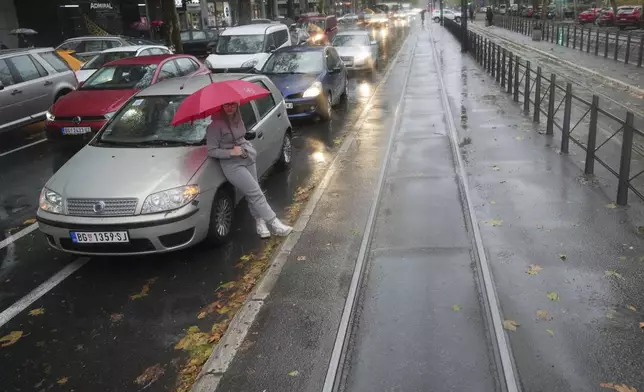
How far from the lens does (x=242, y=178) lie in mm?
6273

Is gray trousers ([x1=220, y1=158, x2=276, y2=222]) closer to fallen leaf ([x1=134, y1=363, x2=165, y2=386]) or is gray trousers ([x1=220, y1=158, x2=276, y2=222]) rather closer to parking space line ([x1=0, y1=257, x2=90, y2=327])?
parking space line ([x1=0, y1=257, x2=90, y2=327])

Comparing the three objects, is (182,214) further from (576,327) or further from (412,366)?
(576,327)

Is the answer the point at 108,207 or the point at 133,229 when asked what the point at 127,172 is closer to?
the point at 108,207

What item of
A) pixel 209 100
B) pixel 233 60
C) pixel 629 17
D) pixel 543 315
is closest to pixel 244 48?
pixel 233 60

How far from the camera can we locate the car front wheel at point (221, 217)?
6090 mm

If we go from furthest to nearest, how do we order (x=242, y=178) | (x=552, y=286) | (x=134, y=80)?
(x=134, y=80)
(x=242, y=178)
(x=552, y=286)

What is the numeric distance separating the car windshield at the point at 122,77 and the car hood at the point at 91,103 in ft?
0.97

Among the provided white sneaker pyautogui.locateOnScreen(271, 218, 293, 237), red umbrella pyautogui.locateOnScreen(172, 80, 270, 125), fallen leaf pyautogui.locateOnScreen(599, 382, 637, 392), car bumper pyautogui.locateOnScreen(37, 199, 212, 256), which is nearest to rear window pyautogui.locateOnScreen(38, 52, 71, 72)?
car bumper pyautogui.locateOnScreen(37, 199, 212, 256)

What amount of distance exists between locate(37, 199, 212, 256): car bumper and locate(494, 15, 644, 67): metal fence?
66.1 ft

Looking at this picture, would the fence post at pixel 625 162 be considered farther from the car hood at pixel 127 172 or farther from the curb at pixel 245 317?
the car hood at pixel 127 172

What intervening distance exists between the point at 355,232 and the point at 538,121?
701cm

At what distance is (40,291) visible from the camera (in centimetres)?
558

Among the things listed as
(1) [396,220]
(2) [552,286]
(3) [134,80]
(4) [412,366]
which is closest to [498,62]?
(3) [134,80]

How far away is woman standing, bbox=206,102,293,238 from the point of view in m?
6.09
